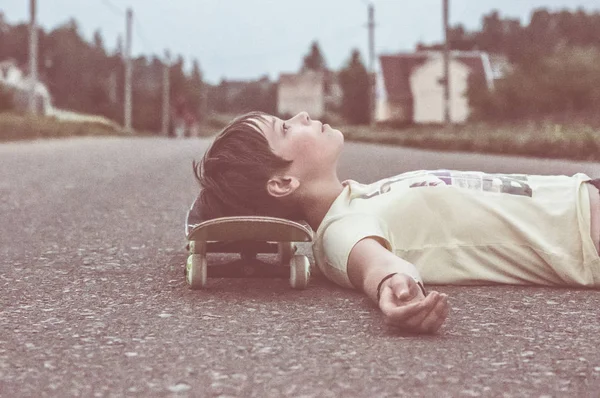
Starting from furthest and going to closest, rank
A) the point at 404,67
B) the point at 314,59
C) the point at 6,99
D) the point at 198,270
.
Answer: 1. the point at 314,59
2. the point at 404,67
3. the point at 6,99
4. the point at 198,270

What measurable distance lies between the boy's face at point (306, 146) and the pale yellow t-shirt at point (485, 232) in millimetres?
124

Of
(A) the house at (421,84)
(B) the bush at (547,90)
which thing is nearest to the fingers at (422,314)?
(B) the bush at (547,90)

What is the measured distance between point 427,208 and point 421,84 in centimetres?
5260

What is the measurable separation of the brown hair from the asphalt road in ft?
0.75

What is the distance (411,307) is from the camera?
73.1 inches

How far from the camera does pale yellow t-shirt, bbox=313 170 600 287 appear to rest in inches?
102

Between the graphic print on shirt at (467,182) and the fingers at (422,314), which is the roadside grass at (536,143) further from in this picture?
the fingers at (422,314)

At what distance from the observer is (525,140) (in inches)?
503

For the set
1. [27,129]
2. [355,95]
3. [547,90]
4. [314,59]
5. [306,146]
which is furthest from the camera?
[314,59]

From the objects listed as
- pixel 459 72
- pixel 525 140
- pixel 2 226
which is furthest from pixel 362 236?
pixel 459 72

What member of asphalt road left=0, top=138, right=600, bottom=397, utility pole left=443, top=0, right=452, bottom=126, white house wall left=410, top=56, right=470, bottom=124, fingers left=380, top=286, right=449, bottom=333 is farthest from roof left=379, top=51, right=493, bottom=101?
fingers left=380, top=286, right=449, bottom=333

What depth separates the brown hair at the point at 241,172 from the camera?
2641 mm

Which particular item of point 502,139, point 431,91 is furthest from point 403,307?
point 431,91

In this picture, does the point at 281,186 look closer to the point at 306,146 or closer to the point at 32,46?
the point at 306,146
